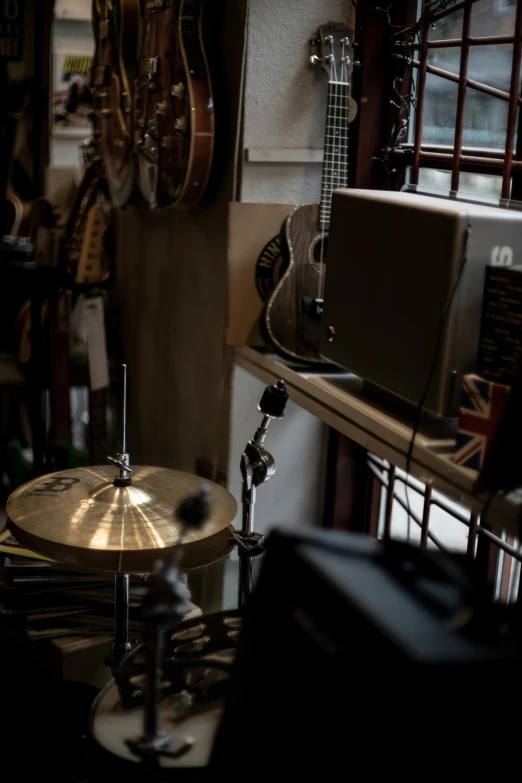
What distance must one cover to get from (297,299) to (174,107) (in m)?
0.69

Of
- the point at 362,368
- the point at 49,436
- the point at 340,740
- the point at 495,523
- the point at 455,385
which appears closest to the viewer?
the point at 340,740

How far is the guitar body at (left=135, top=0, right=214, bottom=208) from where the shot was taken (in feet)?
6.40

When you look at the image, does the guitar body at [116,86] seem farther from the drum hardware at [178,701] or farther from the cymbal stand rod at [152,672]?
the cymbal stand rod at [152,672]

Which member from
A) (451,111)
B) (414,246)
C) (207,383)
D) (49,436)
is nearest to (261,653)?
(414,246)

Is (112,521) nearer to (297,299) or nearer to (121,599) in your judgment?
(121,599)

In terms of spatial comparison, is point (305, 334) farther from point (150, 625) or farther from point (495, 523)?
point (150, 625)

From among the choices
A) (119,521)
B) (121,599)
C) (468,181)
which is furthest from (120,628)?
(468,181)

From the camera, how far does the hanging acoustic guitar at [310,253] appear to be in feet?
5.46

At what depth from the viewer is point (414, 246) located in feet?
3.75

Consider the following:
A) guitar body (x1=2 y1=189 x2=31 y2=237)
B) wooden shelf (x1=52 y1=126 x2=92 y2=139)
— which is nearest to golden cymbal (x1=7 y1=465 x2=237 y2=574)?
guitar body (x1=2 y1=189 x2=31 y2=237)

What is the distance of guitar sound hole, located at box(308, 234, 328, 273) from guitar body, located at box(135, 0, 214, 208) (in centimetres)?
43

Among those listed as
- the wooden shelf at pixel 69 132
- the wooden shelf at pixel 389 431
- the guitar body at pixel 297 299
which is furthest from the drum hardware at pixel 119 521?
the wooden shelf at pixel 69 132

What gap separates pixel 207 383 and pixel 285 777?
151 centimetres

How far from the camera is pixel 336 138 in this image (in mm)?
1717
